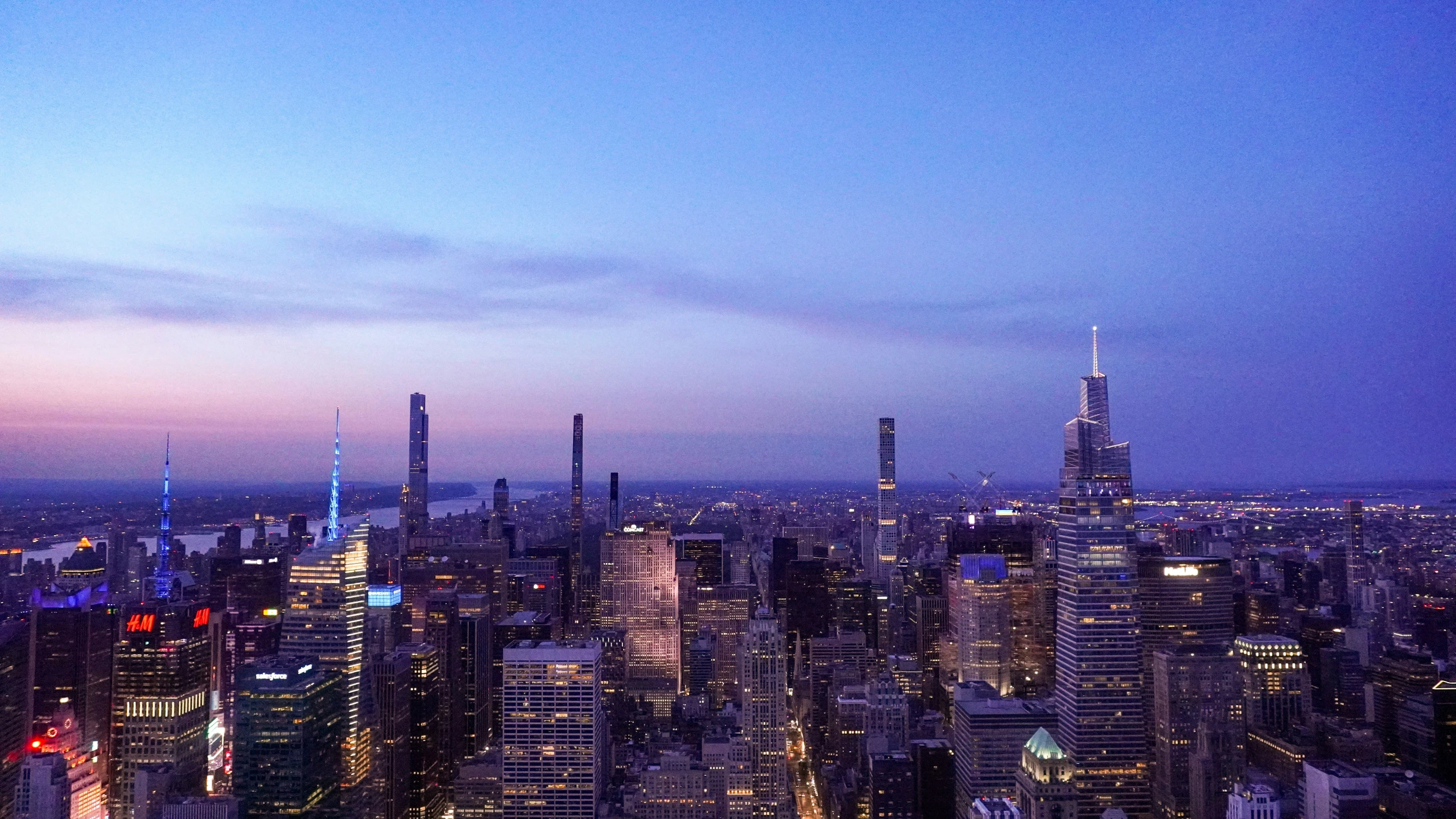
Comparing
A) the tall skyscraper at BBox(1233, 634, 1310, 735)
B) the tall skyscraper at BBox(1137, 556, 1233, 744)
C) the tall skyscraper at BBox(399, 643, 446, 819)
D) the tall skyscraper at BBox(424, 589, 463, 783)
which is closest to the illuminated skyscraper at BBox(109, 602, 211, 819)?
the tall skyscraper at BBox(399, 643, 446, 819)

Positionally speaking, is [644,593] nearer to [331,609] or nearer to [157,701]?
[331,609]

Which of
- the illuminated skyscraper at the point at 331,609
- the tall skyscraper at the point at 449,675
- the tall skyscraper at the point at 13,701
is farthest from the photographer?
the tall skyscraper at the point at 449,675

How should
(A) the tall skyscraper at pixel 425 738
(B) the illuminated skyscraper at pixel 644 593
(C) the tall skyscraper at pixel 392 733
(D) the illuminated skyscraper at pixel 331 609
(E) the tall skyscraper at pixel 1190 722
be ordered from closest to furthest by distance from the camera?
1. (E) the tall skyscraper at pixel 1190 722
2. (C) the tall skyscraper at pixel 392 733
3. (A) the tall skyscraper at pixel 425 738
4. (D) the illuminated skyscraper at pixel 331 609
5. (B) the illuminated skyscraper at pixel 644 593

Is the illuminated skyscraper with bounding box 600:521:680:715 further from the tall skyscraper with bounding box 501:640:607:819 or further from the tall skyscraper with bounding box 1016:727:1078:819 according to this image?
the tall skyscraper with bounding box 1016:727:1078:819

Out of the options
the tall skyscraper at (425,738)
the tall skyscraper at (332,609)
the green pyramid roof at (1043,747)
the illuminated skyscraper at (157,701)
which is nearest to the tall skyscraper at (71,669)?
the illuminated skyscraper at (157,701)

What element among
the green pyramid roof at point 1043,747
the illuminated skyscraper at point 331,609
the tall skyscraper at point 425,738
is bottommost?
the tall skyscraper at point 425,738

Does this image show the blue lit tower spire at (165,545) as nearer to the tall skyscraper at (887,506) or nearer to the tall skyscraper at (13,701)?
the tall skyscraper at (13,701)
